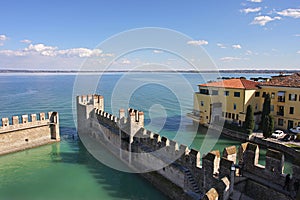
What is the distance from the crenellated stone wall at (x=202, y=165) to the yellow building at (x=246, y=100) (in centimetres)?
1575

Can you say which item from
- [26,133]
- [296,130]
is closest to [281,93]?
[296,130]

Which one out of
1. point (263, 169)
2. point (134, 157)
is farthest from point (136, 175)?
point (263, 169)

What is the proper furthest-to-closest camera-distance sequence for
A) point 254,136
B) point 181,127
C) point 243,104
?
1. point 181,127
2. point 243,104
3. point 254,136

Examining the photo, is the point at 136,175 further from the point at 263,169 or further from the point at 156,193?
the point at 263,169

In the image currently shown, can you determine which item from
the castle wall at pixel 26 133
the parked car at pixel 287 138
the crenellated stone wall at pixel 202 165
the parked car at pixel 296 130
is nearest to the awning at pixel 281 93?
the parked car at pixel 296 130

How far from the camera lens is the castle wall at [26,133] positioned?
21.2 m

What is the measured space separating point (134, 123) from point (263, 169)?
9.39 metres

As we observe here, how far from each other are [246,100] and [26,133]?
25060 millimetres

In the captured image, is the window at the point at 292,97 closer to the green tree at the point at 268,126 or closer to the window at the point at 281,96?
the window at the point at 281,96

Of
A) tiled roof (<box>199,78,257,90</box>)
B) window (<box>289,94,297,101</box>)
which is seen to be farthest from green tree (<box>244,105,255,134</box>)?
window (<box>289,94,297,101</box>)

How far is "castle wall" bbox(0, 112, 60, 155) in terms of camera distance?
69.6 ft

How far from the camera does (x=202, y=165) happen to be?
11.6 m

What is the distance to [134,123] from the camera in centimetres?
1727

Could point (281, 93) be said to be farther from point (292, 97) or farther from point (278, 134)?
point (278, 134)
